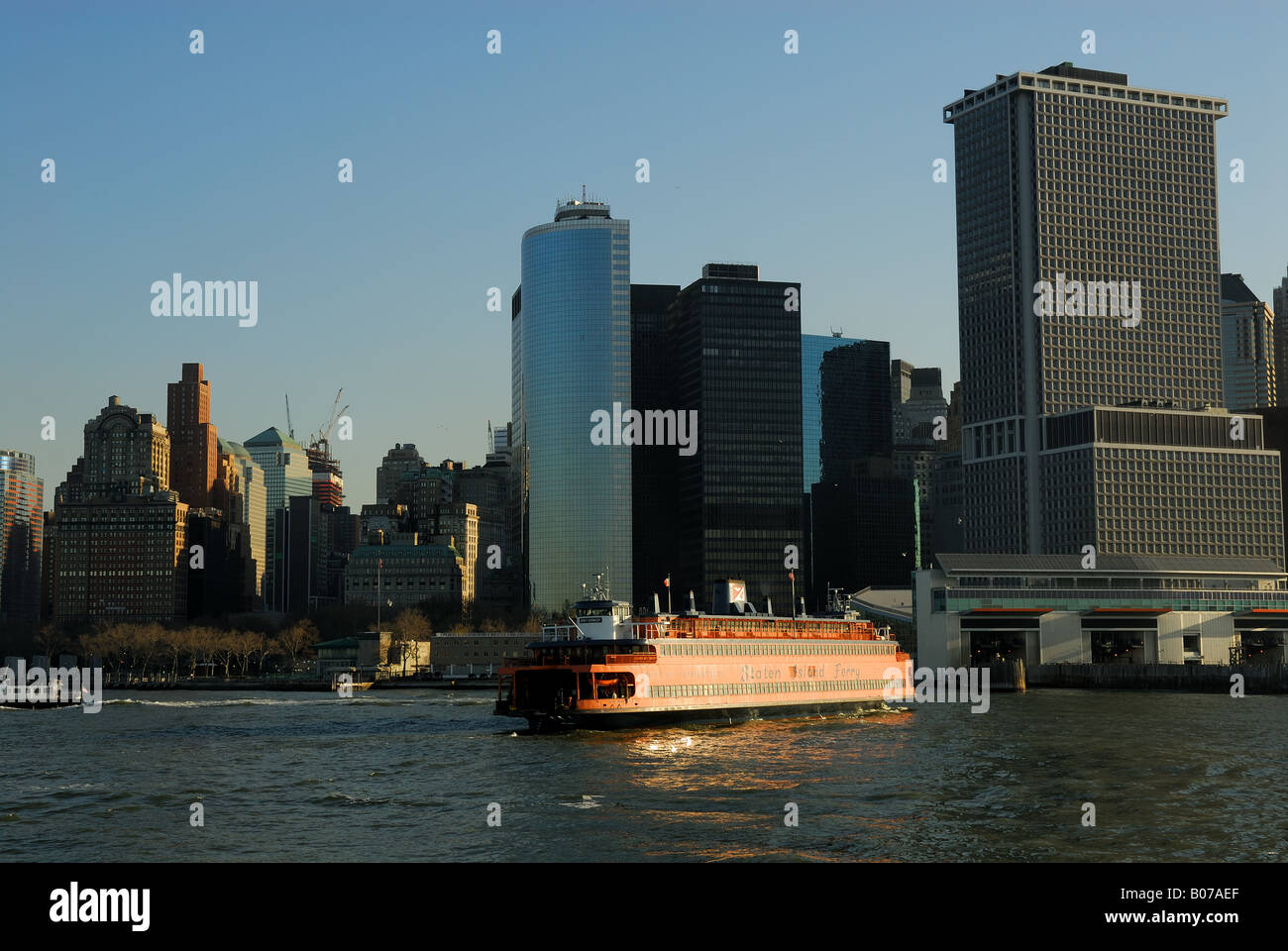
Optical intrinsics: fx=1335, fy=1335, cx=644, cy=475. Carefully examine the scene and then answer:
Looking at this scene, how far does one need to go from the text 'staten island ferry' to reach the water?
9.61ft

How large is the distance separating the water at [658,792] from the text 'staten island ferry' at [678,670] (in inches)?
115

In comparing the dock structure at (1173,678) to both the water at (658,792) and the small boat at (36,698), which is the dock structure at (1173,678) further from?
the small boat at (36,698)

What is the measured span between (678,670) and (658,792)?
39672 millimetres

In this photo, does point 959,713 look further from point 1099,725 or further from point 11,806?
point 11,806

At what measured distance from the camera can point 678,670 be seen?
98125mm

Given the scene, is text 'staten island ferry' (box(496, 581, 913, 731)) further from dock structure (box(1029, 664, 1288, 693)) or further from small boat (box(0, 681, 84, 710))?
small boat (box(0, 681, 84, 710))

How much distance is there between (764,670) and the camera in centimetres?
10900

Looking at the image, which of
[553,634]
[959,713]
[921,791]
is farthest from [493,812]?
[959,713]

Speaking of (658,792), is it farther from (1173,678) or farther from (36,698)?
(1173,678)

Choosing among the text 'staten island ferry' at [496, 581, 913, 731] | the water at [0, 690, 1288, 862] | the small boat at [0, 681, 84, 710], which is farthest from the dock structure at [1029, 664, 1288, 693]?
the small boat at [0, 681, 84, 710]

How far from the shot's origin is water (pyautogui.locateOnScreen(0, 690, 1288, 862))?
146ft

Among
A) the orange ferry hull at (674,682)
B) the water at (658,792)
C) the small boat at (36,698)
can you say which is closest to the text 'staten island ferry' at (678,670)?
the orange ferry hull at (674,682)

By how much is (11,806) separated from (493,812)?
72.3 ft
